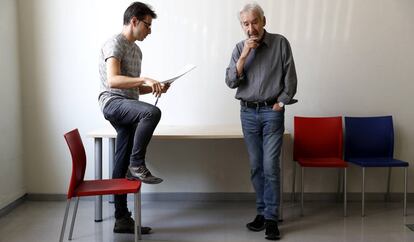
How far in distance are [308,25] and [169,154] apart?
1.69 meters

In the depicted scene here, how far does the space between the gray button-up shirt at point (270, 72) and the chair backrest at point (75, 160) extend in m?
1.10

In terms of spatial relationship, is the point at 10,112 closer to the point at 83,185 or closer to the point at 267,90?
the point at 83,185

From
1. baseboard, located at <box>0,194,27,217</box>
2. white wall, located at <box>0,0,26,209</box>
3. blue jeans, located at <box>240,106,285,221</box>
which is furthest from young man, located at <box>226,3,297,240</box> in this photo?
baseboard, located at <box>0,194,27,217</box>

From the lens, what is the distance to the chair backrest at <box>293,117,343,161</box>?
3.74m

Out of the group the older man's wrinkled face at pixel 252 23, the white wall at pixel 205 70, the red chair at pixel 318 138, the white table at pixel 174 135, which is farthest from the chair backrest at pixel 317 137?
the older man's wrinkled face at pixel 252 23

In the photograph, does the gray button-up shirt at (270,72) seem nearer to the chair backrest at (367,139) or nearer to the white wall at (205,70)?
the white wall at (205,70)

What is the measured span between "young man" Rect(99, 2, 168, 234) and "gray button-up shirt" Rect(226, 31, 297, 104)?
24.6 inches

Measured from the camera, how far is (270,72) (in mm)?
2941

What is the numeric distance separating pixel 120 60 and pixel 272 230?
152cm

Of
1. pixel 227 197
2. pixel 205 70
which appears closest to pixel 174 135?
pixel 205 70

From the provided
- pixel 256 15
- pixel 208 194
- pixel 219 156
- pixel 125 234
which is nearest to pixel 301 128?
pixel 219 156

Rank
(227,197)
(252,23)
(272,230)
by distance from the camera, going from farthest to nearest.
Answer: (227,197)
(272,230)
(252,23)

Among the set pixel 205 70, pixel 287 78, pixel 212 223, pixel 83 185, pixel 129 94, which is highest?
pixel 205 70

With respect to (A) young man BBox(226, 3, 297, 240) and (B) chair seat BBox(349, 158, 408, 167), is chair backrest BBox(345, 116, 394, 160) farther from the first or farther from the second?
(A) young man BBox(226, 3, 297, 240)
